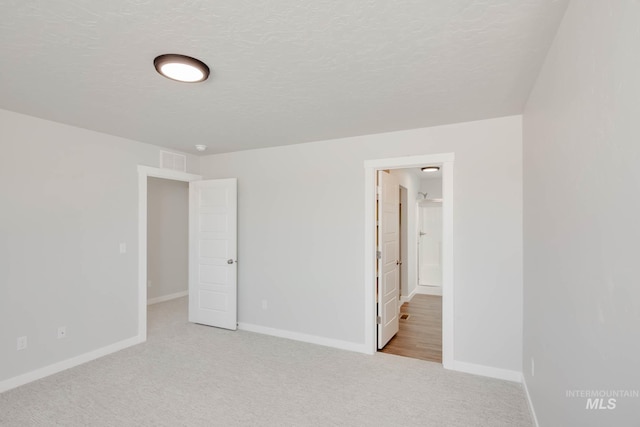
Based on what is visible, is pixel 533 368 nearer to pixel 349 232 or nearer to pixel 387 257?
pixel 387 257

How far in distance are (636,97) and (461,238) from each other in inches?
99.7

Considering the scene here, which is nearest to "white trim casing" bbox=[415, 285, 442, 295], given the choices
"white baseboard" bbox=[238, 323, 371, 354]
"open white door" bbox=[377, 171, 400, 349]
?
"open white door" bbox=[377, 171, 400, 349]

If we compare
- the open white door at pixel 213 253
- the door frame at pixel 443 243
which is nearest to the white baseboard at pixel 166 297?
the open white door at pixel 213 253

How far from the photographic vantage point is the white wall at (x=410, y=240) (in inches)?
244

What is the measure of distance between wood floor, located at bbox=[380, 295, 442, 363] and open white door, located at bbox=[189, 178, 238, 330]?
2.22 meters

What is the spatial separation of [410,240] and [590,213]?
5355 mm

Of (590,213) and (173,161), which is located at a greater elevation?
(173,161)

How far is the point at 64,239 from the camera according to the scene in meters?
3.33

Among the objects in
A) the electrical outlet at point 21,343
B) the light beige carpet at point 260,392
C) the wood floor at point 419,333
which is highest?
the electrical outlet at point 21,343

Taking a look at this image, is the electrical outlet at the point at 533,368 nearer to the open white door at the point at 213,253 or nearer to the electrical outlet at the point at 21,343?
the open white door at the point at 213,253

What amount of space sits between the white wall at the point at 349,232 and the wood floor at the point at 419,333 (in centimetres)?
51

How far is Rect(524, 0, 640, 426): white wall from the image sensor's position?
3.01 ft

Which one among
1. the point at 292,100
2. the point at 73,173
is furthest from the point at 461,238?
the point at 73,173

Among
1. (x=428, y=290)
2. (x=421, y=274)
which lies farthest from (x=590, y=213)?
(x=421, y=274)
